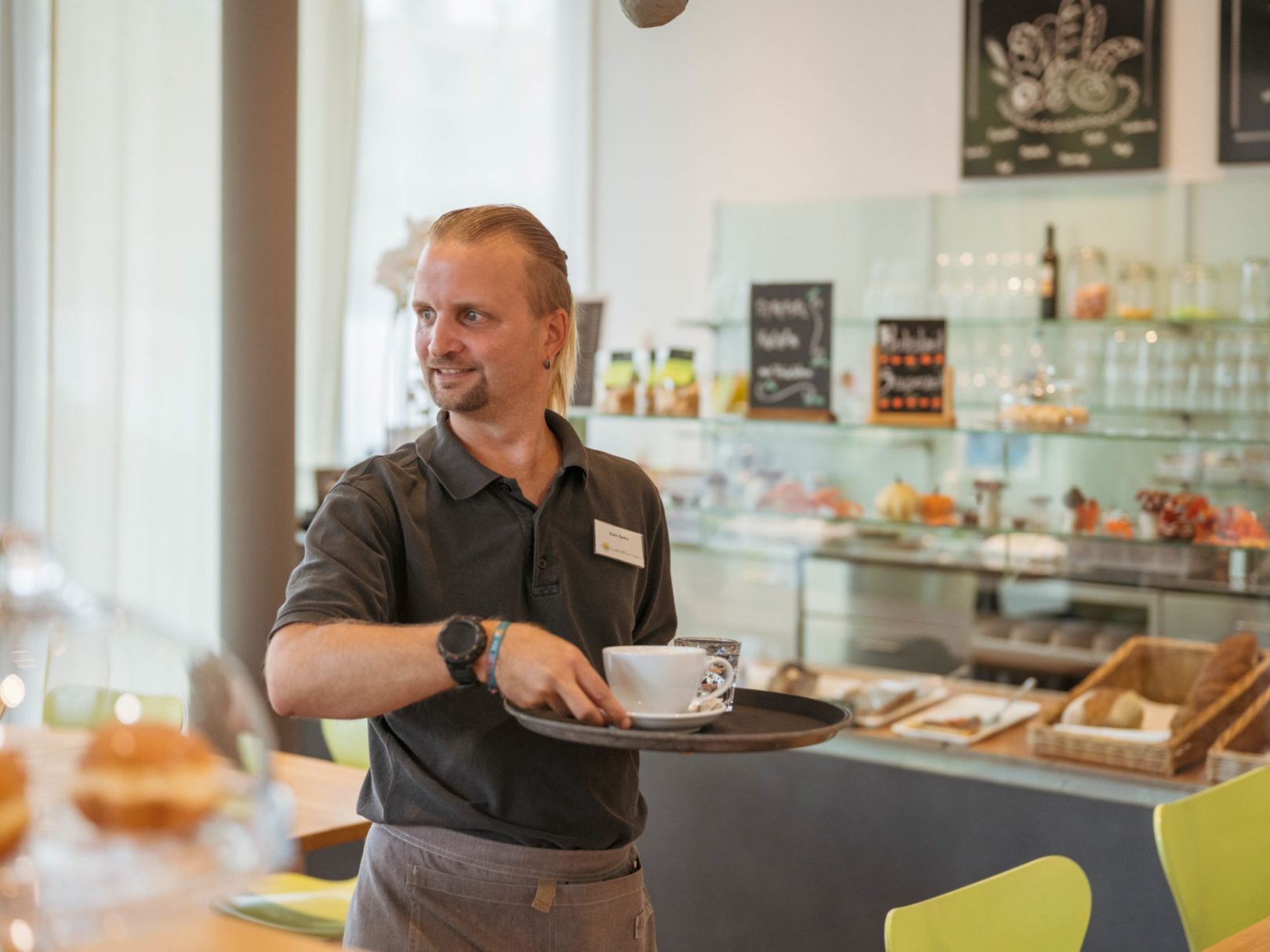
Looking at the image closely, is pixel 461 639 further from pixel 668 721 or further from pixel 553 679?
pixel 668 721

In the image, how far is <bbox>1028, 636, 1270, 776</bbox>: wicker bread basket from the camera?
2.70m

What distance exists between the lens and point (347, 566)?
1.55 meters

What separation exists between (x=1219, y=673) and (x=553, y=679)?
7.07 ft

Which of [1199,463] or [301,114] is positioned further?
[301,114]

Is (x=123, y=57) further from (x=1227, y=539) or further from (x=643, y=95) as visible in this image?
(x=1227, y=539)

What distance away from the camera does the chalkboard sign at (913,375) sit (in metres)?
3.60

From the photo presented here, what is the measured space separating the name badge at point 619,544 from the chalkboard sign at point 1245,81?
13.0 ft

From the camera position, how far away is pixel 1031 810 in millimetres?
2730

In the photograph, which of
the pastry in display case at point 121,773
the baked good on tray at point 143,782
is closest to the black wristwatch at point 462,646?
the pastry in display case at point 121,773

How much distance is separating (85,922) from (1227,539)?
3334 millimetres

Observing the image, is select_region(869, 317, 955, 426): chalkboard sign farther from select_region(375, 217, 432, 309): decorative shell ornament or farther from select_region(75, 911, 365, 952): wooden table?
select_region(75, 911, 365, 952): wooden table

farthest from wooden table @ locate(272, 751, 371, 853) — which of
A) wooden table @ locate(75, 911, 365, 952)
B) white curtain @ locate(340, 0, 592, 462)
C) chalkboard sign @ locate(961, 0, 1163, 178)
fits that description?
chalkboard sign @ locate(961, 0, 1163, 178)

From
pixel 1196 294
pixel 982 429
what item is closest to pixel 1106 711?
pixel 982 429

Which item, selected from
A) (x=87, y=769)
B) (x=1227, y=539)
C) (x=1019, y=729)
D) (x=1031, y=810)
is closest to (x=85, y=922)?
(x=87, y=769)
